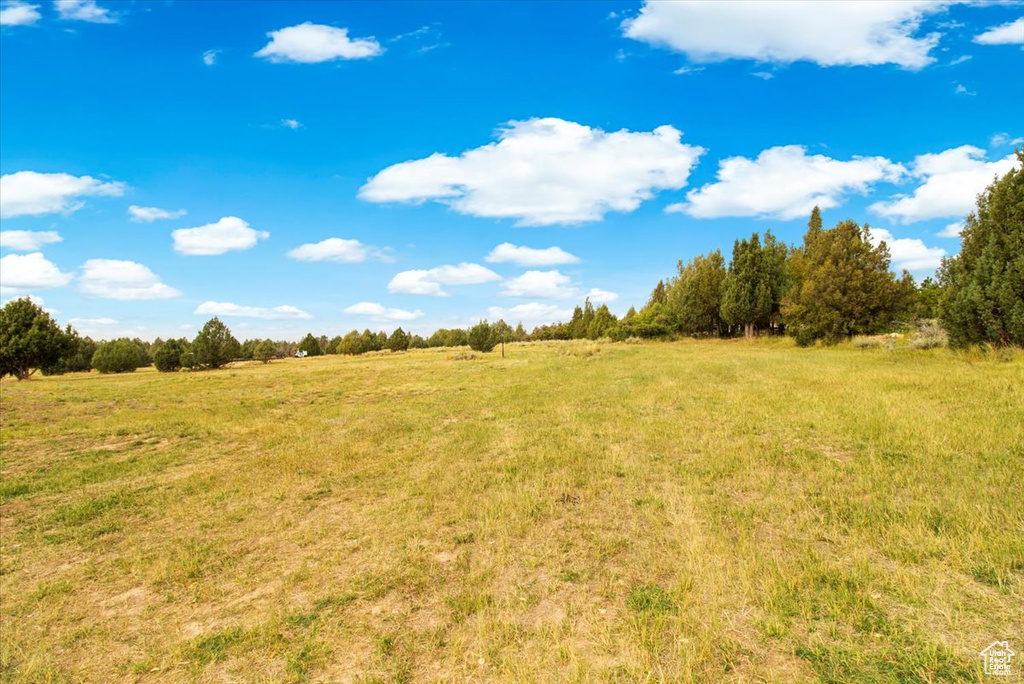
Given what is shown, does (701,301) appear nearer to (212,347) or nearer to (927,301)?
(927,301)

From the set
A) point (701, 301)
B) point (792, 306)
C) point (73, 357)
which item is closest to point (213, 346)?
point (73, 357)

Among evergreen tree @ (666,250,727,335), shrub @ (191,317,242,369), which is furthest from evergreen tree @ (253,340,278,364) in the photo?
evergreen tree @ (666,250,727,335)

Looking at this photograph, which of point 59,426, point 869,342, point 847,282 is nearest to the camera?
point 59,426

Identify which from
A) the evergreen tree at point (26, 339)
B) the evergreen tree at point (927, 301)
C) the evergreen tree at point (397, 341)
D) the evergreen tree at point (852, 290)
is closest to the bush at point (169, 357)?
the evergreen tree at point (26, 339)

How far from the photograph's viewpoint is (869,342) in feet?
112

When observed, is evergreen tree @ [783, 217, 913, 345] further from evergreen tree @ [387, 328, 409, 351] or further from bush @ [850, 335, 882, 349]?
evergreen tree @ [387, 328, 409, 351]

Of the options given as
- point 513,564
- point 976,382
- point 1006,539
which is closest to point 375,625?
point 513,564

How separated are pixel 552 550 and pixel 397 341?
11288 cm

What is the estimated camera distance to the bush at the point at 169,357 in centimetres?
6800

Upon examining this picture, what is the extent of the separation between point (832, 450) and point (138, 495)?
15644 mm

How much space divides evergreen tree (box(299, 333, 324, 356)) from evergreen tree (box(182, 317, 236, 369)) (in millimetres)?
44432

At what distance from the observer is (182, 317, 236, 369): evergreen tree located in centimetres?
6975

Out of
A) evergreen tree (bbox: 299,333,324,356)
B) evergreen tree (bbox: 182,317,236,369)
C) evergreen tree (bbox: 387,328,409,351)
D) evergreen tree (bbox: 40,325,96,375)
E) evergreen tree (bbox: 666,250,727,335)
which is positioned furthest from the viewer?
evergreen tree (bbox: 299,333,324,356)

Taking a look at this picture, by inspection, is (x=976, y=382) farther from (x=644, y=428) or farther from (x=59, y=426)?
(x=59, y=426)
